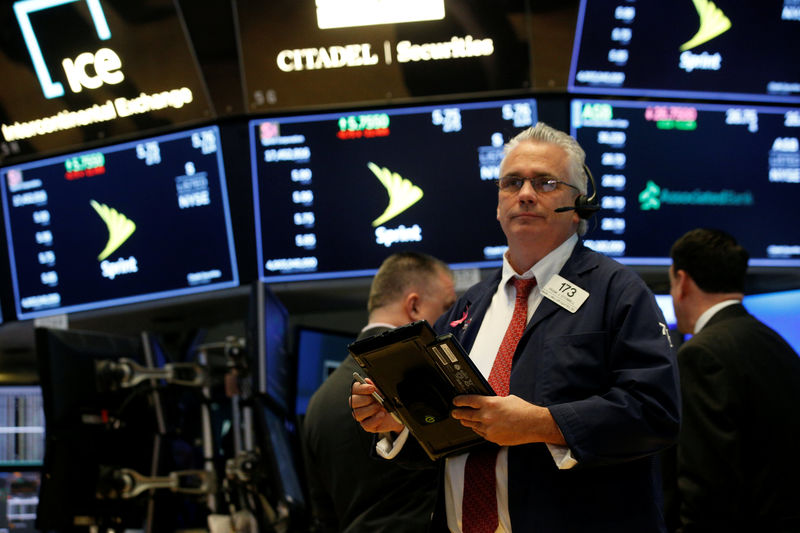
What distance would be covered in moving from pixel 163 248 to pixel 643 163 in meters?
2.16

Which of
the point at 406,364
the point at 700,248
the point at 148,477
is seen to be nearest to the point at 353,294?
the point at 148,477

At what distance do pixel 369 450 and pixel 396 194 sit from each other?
1.62 metres

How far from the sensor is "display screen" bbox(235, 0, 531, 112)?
396 cm

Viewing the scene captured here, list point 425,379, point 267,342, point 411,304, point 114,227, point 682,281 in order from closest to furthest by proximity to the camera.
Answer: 1. point 425,379
2. point 411,304
3. point 682,281
4. point 267,342
5. point 114,227

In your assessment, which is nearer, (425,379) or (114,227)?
(425,379)

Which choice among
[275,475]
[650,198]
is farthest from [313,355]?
[650,198]

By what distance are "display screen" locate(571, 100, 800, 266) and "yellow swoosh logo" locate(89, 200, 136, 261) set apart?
2048 millimetres

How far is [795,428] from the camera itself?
268cm

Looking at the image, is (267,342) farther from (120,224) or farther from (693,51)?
(693,51)

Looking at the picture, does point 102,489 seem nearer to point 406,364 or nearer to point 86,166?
point 86,166

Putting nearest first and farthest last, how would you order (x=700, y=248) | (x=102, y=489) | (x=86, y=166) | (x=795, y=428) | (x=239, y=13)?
(x=795, y=428), (x=700, y=248), (x=102, y=489), (x=239, y=13), (x=86, y=166)

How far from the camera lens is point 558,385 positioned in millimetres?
1772

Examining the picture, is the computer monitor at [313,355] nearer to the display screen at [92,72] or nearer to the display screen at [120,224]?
the display screen at [120,224]

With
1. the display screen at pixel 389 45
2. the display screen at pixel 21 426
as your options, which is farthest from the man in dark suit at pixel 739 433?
the display screen at pixel 21 426
